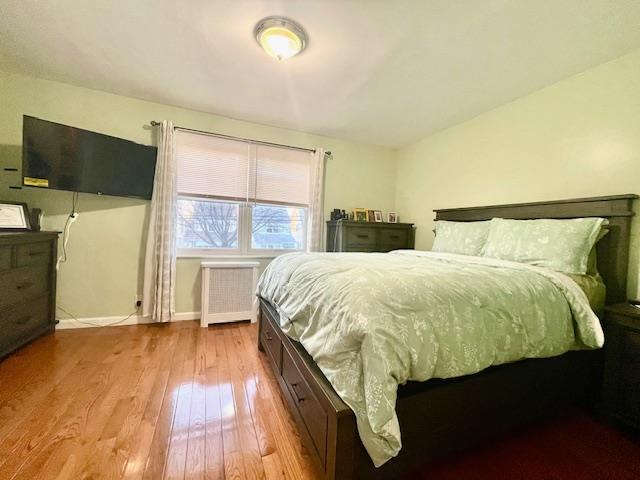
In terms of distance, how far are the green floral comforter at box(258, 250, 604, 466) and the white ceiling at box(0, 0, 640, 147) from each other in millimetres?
1496

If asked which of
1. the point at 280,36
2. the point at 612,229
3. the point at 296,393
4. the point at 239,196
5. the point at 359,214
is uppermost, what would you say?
the point at 280,36

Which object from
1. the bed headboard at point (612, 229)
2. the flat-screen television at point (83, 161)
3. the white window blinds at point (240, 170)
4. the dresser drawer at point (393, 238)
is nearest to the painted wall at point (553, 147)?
the bed headboard at point (612, 229)

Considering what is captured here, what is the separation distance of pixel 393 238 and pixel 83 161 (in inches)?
132

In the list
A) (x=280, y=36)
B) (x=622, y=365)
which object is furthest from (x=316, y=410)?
(x=280, y=36)

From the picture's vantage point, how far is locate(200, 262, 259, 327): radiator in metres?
2.71

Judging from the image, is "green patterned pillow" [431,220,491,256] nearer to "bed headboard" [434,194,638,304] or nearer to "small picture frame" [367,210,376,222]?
"bed headboard" [434,194,638,304]

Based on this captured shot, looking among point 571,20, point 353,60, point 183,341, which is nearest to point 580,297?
point 571,20

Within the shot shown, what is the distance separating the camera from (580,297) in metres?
1.33

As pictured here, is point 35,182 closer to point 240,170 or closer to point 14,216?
point 14,216

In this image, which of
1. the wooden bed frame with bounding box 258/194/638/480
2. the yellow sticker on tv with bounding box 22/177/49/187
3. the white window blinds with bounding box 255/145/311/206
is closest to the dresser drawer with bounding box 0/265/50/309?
the yellow sticker on tv with bounding box 22/177/49/187

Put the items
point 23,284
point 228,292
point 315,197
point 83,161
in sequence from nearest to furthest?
point 23,284
point 83,161
point 228,292
point 315,197

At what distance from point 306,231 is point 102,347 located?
2330 mm

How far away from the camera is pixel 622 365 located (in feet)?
4.48

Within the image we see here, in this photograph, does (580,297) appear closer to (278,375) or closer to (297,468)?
(297,468)
